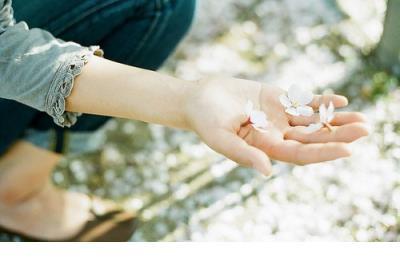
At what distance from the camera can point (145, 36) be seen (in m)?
1.66

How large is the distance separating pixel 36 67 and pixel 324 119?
0.54 meters

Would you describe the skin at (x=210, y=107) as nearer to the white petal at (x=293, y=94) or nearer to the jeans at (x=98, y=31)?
the white petal at (x=293, y=94)

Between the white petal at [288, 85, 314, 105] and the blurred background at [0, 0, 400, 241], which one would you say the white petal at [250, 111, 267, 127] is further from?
the blurred background at [0, 0, 400, 241]

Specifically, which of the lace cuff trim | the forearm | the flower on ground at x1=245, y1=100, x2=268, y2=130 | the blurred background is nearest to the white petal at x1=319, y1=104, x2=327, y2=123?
the flower on ground at x1=245, y1=100, x2=268, y2=130

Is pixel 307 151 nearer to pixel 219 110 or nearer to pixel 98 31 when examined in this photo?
pixel 219 110

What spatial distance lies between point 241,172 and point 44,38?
38.1 inches

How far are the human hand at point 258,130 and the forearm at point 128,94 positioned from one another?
36 mm

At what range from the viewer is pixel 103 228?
1867mm

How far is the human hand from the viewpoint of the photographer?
1.05 meters

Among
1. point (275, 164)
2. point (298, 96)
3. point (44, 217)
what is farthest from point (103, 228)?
point (298, 96)

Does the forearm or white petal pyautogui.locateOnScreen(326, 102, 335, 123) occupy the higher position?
white petal pyautogui.locateOnScreen(326, 102, 335, 123)

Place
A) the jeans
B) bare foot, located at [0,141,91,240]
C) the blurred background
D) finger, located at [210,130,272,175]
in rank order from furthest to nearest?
the blurred background → bare foot, located at [0,141,91,240] → the jeans → finger, located at [210,130,272,175]

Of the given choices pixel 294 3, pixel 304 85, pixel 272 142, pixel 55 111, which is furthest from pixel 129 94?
pixel 294 3

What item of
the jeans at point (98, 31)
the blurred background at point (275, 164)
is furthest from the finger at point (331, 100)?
the blurred background at point (275, 164)
